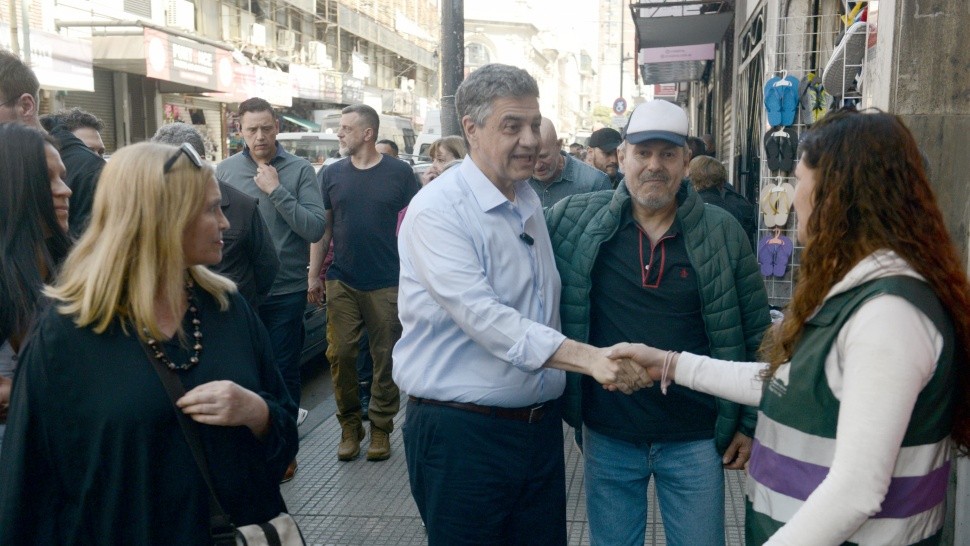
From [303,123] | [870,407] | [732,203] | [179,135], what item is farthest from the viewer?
[303,123]

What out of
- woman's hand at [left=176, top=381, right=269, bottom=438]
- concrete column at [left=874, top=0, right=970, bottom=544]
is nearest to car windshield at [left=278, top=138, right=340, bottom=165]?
concrete column at [left=874, top=0, right=970, bottom=544]

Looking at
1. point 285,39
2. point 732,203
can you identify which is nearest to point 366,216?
point 732,203

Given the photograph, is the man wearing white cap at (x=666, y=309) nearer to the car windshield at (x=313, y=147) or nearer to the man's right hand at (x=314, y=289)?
the man's right hand at (x=314, y=289)

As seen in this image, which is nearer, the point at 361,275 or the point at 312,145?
the point at 361,275

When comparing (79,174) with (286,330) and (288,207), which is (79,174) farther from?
(286,330)

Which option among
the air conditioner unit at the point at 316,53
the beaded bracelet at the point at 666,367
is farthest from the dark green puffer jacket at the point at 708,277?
the air conditioner unit at the point at 316,53

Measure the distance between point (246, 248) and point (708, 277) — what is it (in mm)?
2753

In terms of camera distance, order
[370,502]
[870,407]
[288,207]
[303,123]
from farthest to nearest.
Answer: [303,123] < [288,207] < [370,502] < [870,407]

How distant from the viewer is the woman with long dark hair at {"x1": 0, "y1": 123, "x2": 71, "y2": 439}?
9.09 feet

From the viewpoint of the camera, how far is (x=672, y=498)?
10.5 feet

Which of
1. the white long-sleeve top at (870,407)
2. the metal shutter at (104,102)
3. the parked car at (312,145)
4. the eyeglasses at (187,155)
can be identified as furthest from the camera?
the metal shutter at (104,102)

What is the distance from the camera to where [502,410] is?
115 inches

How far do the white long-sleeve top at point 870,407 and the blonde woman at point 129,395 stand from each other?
1.31 meters

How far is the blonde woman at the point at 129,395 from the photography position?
2.15 metres
